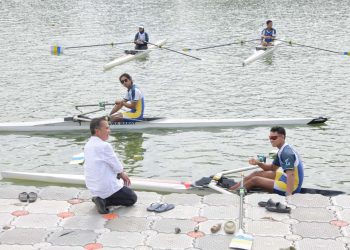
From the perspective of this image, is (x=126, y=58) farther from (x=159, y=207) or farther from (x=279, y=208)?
(x=279, y=208)

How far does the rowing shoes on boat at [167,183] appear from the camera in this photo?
10516 mm

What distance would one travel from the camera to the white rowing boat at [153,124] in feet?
51.8

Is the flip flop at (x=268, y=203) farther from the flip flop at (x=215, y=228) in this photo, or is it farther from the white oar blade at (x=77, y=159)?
the white oar blade at (x=77, y=159)

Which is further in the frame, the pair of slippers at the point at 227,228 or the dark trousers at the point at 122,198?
the dark trousers at the point at 122,198

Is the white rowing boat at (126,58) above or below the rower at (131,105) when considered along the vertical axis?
above

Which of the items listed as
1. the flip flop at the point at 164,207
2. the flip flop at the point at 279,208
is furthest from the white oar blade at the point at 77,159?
the flip flop at the point at 279,208

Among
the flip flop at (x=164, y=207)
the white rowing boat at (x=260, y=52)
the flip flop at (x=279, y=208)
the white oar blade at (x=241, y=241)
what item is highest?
the white rowing boat at (x=260, y=52)

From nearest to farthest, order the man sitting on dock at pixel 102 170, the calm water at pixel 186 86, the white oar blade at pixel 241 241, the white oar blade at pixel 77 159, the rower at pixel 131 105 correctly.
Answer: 1. the white oar blade at pixel 241 241
2. the man sitting on dock at pixel 102 170
3. the white oar blade at pixel 77 159
4. the calm water at pixel 186 86
5. the rower at pixel 131 105

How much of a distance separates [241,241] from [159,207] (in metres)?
1.78

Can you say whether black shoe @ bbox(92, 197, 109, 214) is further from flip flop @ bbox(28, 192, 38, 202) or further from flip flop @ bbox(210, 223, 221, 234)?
flip flop @ bbox(210, 223, 221, 234)

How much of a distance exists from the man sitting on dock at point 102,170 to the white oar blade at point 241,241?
81.7 inches

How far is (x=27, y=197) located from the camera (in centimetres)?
959

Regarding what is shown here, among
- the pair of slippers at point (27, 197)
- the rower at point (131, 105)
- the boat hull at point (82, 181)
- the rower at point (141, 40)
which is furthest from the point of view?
the rower at point (141, 40)

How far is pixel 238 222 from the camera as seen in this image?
864cm
